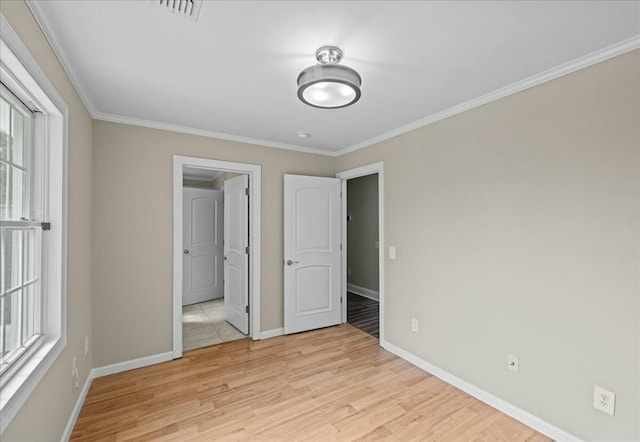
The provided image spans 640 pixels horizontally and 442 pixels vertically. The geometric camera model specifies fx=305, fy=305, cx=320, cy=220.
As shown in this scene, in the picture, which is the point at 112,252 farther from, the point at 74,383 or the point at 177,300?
the point at 74,383

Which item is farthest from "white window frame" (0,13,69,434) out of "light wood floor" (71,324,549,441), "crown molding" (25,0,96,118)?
"light wood floor" (71,324,549,441)

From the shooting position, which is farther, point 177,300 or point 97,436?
point 177,300

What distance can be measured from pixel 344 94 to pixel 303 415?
7.22ft

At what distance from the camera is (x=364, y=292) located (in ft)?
18.7

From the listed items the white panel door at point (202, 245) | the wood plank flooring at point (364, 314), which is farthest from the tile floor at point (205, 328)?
the wood plank flooring at point (364, 314)

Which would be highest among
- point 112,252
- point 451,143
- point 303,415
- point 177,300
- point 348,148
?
point 348,148

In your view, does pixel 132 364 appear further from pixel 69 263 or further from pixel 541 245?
pixel 541 245

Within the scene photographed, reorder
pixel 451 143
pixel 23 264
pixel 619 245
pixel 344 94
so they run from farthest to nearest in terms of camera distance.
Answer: pixel 451 143 < pixel 344 94 < pixel 619 245 < pixel 23 264

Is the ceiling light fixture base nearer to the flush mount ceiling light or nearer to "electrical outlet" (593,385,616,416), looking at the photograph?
the flush mount ceiling light

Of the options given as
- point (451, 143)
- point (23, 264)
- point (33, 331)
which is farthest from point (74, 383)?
point (451, 143)

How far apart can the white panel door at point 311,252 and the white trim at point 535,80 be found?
4.05 ft

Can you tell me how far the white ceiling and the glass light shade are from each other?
135mm

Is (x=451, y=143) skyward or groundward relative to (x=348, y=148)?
groundward

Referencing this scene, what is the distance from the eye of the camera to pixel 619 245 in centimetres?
170
